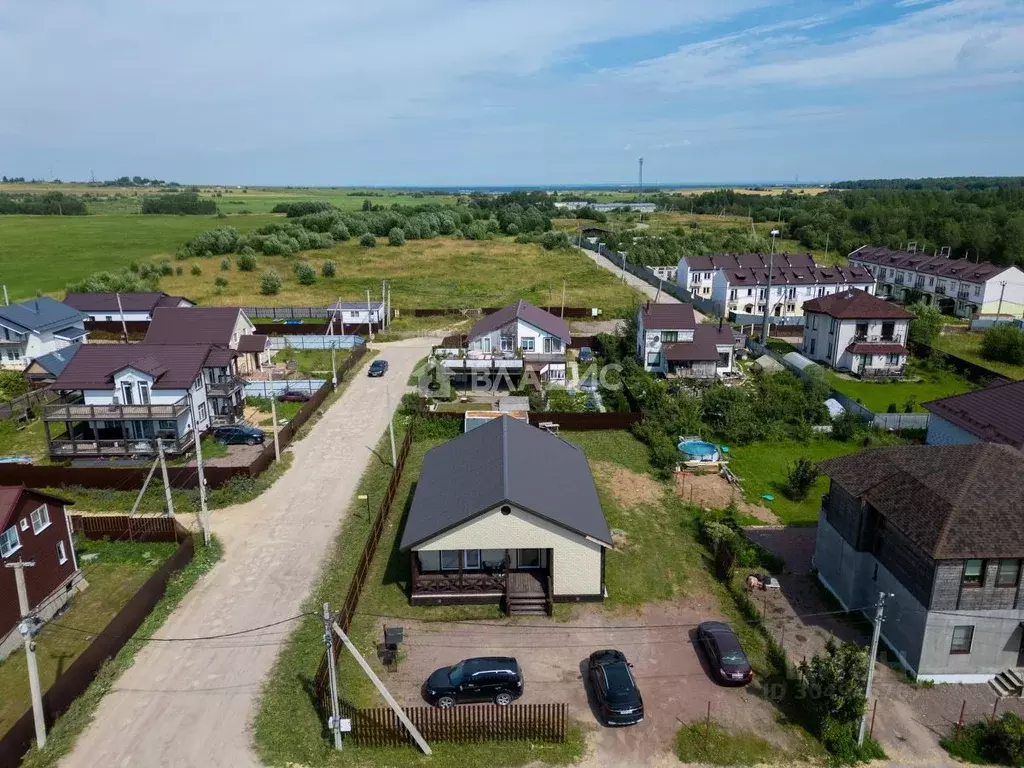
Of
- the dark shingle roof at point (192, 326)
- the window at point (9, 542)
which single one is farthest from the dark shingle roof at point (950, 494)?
the dark shingle roof at point (192, 326)

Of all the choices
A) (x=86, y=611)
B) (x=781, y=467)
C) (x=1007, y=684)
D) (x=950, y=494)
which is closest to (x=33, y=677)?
(x=86, y=611)

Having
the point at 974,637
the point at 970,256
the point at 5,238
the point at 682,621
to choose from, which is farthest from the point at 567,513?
the point at 5,238

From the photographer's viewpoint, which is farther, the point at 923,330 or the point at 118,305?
the point at 118,305

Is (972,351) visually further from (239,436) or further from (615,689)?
A: (239,436)

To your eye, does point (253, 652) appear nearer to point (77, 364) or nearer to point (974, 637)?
point (974, 637)

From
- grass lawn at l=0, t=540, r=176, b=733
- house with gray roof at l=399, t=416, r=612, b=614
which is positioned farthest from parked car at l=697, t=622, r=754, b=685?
grass lawn at l=0, t=540, r=176, b=733
